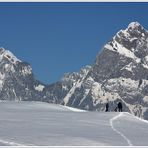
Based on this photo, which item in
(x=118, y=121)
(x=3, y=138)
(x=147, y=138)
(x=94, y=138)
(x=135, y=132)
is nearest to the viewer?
(x=3, y=138)

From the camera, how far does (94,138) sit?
20375 mm

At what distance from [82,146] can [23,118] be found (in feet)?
27.7

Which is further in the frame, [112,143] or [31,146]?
[112,143]

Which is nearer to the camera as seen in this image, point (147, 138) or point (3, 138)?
point (3, 138)

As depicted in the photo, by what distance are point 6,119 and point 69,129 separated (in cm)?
361

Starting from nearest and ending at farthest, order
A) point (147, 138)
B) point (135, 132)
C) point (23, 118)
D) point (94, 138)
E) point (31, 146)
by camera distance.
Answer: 1. point (31, 146)
2. point (94, 138)
3. point (147, 138)
4. point (135, 132)
5. point (23, 118)

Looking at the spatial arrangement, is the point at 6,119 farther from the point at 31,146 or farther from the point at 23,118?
the point at 31,146

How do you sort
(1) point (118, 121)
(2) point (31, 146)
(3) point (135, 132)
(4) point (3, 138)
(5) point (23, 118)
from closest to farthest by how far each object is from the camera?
(2) point (31, 146)
(4) point (3, 138)
(3) point (135, 132)
(5) point (23, 118)
(1) point (118, 121)

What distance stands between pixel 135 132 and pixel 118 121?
5.66 m

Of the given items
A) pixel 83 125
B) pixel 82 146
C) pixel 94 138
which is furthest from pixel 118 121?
pixel 82 146

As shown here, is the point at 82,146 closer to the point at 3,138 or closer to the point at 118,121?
the point at 3,138

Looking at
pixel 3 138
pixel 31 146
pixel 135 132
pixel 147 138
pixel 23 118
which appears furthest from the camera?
pixel 23 118

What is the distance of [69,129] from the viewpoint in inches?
904

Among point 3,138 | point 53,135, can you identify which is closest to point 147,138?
point 53,135
